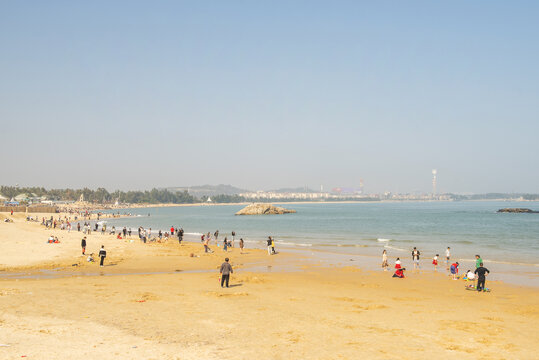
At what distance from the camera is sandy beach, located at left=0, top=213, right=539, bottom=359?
36.9 feet

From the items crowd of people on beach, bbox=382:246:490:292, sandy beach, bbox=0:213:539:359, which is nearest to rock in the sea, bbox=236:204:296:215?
crowd of people on beach, bbox=382:246:490:292

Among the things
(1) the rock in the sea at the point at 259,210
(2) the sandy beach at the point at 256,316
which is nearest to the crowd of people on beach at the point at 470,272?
(2) the sandy beach at the point at 256,316

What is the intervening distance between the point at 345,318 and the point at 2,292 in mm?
14203

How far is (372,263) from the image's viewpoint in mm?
33594

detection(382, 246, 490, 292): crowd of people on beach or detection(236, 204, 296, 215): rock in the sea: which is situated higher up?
detection(382, 246, 490, 292): crowd of people on beach

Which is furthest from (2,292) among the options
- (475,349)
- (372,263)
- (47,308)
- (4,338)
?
(372,263)

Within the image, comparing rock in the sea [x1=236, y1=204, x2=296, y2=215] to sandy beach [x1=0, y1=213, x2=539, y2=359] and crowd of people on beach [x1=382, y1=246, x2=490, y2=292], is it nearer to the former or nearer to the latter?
crowd of people on beach [x1=382, y1=246, x2=490, y2=292]

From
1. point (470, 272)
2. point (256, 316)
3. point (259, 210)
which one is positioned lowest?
point (259, 210)

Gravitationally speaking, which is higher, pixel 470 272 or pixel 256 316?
pixel 470 272

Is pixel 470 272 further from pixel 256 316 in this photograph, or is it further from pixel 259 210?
pixel 259 210

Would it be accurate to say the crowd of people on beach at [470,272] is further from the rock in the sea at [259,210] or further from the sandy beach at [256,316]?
the rock in the sea at [259,210]

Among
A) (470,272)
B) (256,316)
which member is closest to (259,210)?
(470,272)

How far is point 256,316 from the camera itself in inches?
595

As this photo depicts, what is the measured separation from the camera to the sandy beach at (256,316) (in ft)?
36.9
